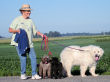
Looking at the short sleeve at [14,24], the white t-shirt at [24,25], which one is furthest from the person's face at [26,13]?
the short sleeve at [14,24]

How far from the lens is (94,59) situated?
28.8ft

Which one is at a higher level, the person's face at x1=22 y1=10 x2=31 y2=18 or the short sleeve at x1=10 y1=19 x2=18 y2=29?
the person's face at x1=22 y1=10 x2=31 y2=18

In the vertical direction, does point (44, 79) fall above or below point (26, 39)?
below

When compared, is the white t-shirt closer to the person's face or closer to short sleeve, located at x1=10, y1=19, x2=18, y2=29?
short sleeve, located at x1=10, y1=19, x2=18, y2=29

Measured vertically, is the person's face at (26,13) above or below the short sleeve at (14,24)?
above

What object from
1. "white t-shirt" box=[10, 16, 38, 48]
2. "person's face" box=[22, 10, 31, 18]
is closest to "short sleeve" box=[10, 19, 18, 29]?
"white t-shirt" box=[10, 16, 38, 48]

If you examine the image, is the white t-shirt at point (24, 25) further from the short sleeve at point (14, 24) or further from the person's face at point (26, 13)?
the person's face at point (26, 13)

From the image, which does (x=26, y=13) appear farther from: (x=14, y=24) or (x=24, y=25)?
(x=14, y=24)

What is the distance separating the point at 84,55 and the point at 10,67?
4330mm

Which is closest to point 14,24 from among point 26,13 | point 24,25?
point 24,25

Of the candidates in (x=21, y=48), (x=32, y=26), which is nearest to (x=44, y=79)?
(x=21, y=48)

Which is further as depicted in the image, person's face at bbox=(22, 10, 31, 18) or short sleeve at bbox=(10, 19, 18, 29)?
person's face at bbox=(22, 10, 31, 18)

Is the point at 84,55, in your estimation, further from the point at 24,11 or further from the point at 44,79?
the point at 24,11

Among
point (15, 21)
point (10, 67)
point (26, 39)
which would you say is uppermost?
point (15, 21)
